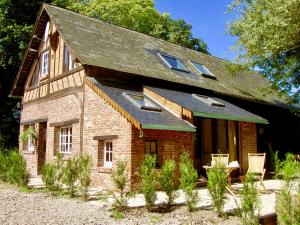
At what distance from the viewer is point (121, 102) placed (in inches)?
414

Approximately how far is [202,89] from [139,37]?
5474 mm

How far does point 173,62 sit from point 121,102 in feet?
23.4

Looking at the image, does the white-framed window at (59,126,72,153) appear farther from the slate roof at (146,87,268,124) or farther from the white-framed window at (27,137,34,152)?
the slate roof at (146,87,268,124)

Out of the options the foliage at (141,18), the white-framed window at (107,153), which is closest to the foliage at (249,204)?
the white-framed window at (107,153)

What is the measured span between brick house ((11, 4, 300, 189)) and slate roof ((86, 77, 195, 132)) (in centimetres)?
4

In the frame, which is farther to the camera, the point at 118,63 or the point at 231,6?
the point at 231,6

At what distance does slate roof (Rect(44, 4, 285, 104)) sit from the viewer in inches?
512

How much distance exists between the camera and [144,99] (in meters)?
11.8

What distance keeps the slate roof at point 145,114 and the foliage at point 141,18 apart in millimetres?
18943

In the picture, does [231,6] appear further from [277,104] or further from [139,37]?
[277,104]

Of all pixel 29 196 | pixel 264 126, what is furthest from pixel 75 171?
pixel 264 126

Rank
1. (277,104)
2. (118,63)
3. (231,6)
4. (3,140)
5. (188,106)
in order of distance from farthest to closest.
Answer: (3,140), (277,104), (231,6), (118,63), (188,106)

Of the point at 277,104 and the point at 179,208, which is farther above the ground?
the point at 277,104

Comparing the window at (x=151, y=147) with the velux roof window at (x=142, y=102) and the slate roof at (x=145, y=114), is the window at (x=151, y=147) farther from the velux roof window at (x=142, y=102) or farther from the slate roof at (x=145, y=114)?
the velux roof window at (x=142, y=102)
